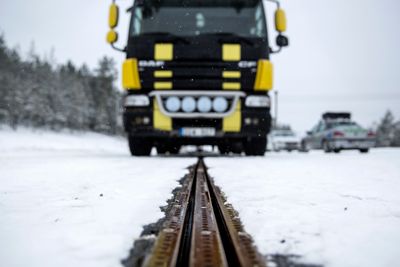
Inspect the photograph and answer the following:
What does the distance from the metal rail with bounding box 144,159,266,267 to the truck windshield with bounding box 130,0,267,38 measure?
5.10 meters

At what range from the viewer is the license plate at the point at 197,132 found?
6.51m

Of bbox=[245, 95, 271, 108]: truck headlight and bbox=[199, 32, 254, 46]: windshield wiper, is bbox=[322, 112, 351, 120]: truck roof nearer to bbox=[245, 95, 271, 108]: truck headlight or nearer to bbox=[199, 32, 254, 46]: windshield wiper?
bbox=[245, 95, 271, 108]: truck headlight

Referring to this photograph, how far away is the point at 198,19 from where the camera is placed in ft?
22.1

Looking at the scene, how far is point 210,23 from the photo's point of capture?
22.0 feet

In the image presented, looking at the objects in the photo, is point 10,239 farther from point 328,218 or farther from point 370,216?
point 370,216

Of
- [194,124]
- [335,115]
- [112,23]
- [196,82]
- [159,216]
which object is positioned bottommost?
[159,216]

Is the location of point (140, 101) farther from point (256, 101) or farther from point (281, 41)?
point (281, 41)

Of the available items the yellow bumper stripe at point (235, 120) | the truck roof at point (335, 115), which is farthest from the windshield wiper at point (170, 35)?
the truck roof at point (335, 115)

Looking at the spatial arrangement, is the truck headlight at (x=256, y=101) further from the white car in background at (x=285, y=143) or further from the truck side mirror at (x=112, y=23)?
the white car in background at (x=285, y=143)

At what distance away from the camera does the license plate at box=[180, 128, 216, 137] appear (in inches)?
256

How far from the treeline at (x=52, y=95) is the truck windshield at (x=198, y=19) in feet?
125

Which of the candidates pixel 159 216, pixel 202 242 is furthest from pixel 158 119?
pixel 202 242

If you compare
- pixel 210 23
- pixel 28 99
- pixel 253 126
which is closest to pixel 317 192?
pixel 253 126

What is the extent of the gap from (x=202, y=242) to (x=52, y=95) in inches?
2211
